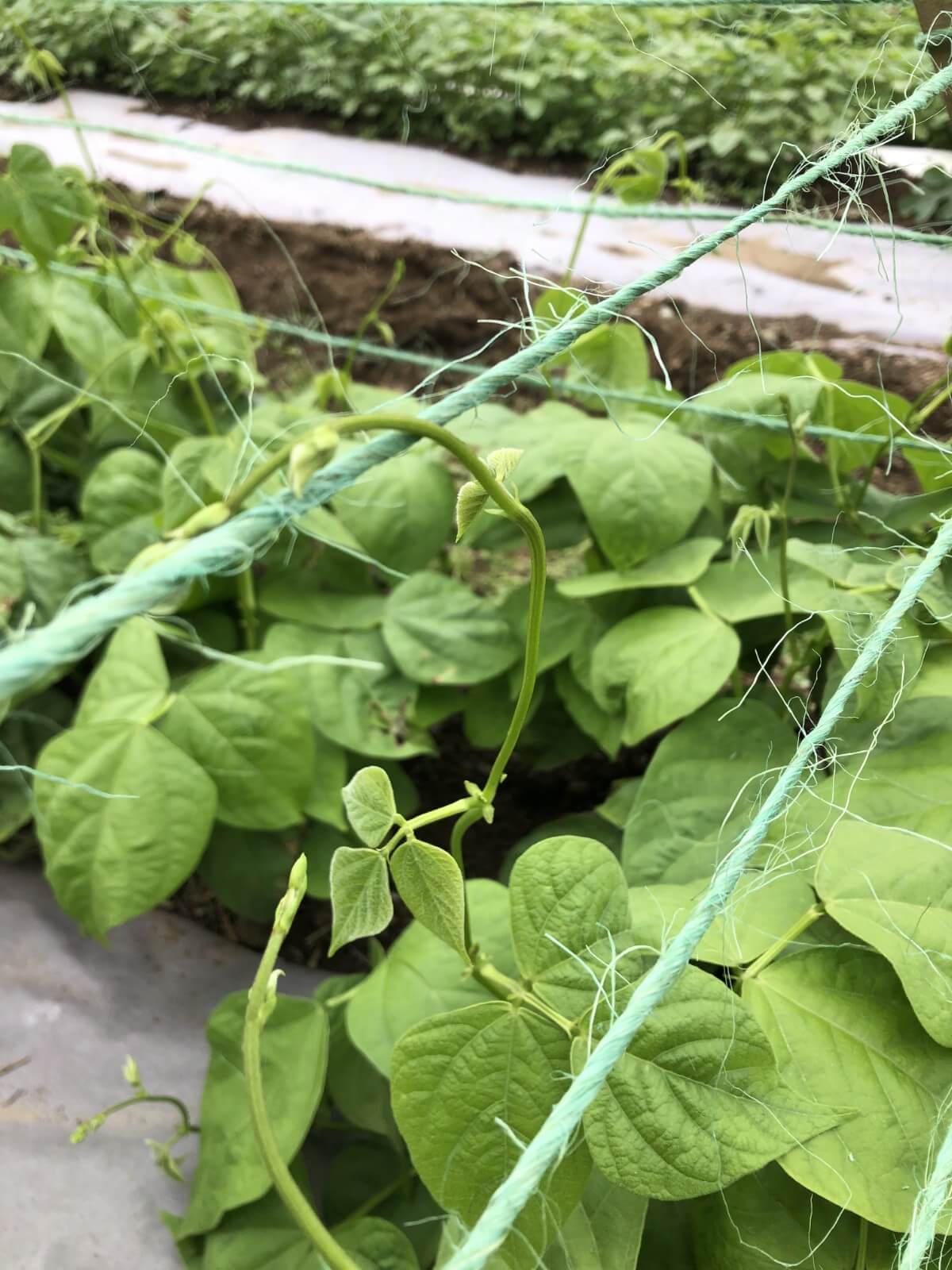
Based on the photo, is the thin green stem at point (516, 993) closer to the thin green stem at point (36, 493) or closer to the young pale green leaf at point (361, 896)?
the young pale green leaf at point (361, 896)

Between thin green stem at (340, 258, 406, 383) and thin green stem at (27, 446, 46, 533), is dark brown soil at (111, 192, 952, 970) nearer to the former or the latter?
thin green stem at (340, 258, 406, 383)

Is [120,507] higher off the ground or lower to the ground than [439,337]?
higher

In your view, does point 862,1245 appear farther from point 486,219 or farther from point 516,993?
point 486,219

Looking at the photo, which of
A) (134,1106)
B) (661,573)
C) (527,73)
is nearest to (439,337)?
(527,73)

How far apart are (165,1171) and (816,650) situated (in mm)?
642

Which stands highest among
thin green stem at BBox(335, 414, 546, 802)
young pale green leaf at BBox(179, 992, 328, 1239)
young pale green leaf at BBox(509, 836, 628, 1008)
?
thin green stem at BBox(335, 414, 546, 802)

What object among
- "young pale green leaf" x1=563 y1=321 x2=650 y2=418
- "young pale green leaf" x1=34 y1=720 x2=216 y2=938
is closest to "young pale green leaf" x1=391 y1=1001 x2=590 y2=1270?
"young pale green leaf" x1=34 y1=720 x2=216 y2=938

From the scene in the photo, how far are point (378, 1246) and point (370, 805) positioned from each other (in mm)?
390

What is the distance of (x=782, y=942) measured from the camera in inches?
19.2

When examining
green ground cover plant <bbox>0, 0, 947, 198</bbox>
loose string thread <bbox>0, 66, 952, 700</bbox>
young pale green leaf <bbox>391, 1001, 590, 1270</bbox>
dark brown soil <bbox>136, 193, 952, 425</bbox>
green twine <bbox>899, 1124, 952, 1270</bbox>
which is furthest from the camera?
green ground cover plant <bbox>0, 0, 947, 198</bbox>

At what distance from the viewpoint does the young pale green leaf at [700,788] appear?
59 centimetres

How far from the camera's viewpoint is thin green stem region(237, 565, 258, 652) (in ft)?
2.81

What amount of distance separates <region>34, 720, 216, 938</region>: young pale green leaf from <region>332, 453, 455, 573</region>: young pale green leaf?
28cm

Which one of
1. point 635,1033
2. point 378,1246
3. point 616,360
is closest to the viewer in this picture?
point 635,1033
